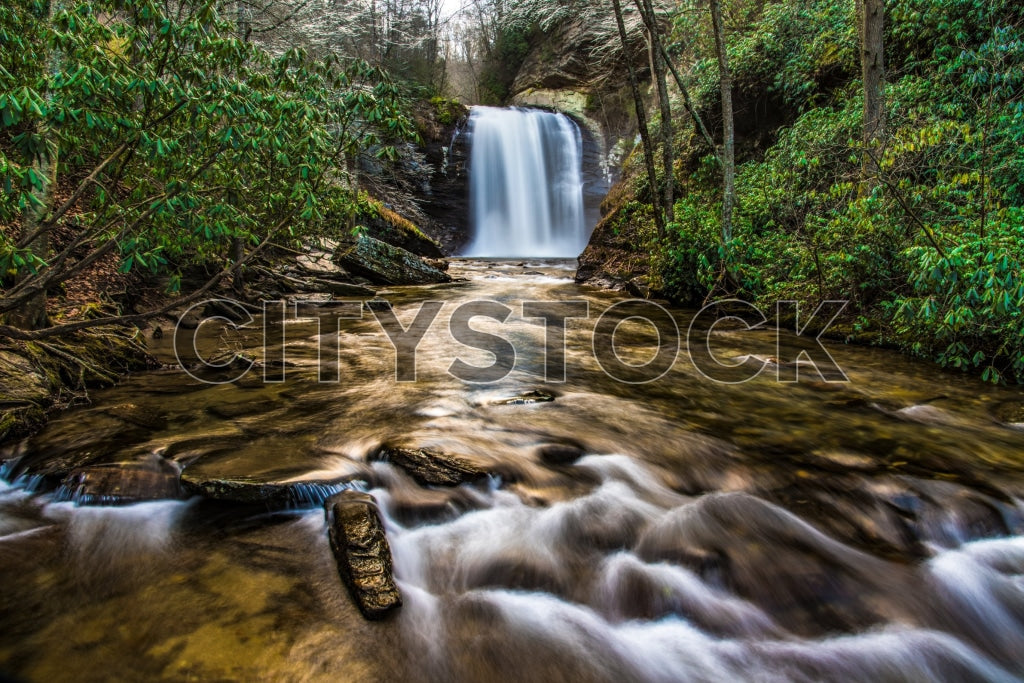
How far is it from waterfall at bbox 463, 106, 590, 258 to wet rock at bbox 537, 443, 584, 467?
20.2 meters

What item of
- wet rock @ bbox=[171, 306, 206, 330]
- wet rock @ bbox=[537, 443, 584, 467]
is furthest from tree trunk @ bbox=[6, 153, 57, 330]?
wet rock @ bbox=[537, 443, 584, 467]

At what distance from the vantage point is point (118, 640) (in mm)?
1854

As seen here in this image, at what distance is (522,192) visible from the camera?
78.1ft

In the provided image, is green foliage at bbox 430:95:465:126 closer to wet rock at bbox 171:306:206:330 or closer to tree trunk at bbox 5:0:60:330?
wet rock at bbox 171:306:206:330

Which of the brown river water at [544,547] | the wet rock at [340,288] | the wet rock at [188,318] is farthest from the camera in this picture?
the wet rock at [340,288]

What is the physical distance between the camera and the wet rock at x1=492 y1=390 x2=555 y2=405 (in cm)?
461

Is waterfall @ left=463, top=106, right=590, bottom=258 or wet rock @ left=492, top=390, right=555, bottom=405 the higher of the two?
waterfall @ left=463, top=106, right=590, bottom=258

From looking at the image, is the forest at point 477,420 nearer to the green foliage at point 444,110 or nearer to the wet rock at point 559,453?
the wet rock at point 559,453

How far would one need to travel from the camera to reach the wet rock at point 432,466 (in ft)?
10.2

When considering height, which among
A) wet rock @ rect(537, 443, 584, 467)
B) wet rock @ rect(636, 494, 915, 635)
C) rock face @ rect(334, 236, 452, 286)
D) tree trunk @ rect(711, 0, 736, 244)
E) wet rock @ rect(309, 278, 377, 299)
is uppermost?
tree trunk @ rect(711, 0, 736, 244)

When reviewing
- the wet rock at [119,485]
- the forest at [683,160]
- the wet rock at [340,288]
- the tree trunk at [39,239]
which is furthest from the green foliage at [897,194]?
the tree trunk at [39,239]

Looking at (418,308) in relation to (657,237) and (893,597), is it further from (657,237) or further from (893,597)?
(893,597)

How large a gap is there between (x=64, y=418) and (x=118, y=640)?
2.56 meters

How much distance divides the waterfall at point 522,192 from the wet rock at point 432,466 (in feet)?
67.5
